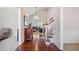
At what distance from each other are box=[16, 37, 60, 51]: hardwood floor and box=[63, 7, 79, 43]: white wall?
7.6 inches

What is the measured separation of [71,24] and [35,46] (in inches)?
18.8

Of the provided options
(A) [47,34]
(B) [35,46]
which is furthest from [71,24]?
(B) [35,46]

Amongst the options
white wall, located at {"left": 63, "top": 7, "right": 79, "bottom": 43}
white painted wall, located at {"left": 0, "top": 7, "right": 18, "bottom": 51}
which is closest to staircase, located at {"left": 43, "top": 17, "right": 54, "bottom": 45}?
white wall, located at {"left": 63, "top": 7, "right": 79, "bottom": 43}

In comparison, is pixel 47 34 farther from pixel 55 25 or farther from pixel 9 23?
pixel 9 23

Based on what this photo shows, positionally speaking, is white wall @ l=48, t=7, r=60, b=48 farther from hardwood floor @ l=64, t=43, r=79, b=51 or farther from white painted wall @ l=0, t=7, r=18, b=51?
white painted wall @ l=0, t=7, r=18, b=51

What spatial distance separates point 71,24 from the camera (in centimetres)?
92

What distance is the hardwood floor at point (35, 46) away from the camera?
93cm

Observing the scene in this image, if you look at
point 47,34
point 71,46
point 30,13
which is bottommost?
point 71,46

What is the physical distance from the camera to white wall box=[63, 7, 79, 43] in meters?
0.91

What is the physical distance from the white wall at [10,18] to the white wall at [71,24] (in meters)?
0.56
